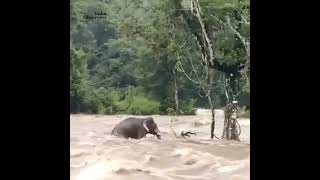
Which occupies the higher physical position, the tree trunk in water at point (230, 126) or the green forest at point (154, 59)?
the green forest at point (154, 59)

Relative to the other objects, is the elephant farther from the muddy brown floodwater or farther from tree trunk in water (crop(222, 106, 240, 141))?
tree trunk in water (crop(222, 106, 240, 141))

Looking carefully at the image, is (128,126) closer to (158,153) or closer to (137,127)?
(137,127)

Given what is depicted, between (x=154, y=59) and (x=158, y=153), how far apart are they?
0.37 m

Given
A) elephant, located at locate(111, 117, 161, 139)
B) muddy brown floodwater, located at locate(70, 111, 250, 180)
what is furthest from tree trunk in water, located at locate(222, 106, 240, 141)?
elephant, located at locate(111, 117, 161, 139)

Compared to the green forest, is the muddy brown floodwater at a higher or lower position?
lower

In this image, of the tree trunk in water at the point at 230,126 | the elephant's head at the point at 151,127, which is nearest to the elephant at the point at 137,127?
the elephant's head at the point at 151,127

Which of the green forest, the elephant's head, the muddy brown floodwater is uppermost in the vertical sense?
the green forest

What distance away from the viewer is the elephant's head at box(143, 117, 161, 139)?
1868 millimetres

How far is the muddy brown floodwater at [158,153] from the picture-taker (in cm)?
182

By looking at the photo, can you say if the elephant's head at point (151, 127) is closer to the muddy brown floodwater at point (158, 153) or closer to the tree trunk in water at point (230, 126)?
the muddy brown floodwater at point (158, 153)

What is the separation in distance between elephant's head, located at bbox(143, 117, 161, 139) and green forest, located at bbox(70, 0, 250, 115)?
3 cm

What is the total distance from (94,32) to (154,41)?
0.24m

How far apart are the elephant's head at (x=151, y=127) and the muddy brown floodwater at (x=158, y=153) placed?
16mm
